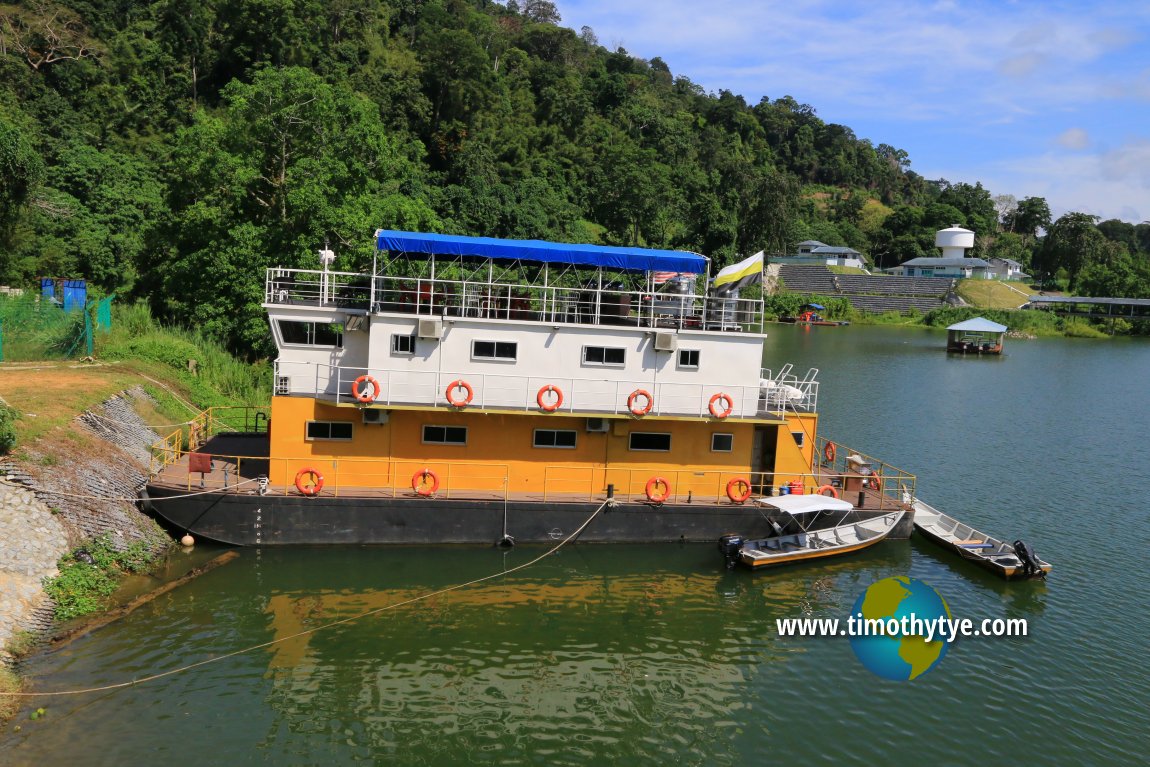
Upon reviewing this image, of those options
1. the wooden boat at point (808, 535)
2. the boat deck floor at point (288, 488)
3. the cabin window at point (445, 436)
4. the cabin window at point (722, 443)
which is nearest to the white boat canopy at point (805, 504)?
the wooden boat at point (808, 535)

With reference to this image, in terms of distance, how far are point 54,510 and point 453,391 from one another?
29.5 ft

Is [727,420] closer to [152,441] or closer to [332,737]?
[332,737]

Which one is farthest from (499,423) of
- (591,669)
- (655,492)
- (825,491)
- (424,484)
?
(825,491)

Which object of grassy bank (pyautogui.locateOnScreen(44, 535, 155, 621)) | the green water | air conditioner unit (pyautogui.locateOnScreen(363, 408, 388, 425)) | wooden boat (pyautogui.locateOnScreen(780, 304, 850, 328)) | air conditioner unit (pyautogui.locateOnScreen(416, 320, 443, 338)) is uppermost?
wooden boat (pyautogui.locateOnScreen(780, 304, 850, 328))

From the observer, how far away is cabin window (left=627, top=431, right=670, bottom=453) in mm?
21156

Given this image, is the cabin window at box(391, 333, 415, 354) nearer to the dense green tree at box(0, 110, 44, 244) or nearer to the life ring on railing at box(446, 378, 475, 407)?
the life ring on railing at box(446, 378, 475, 407)

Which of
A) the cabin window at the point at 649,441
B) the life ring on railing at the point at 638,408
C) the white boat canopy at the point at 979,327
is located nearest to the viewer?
the life ring on railing at the point at 638,408

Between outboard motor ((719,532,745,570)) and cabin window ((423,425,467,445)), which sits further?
cabin window ((423,425,467,445))

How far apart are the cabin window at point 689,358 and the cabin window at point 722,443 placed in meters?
2.04

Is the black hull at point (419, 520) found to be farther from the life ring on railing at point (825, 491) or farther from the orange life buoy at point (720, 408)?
the orange life buoy at point (720, 408)

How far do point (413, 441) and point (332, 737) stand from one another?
28.5 ft

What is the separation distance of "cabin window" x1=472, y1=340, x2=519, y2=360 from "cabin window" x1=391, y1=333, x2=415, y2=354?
1566 mm

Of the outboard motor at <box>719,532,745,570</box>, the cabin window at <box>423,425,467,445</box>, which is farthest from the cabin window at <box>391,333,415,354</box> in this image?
the outboard motor at <box>719,532,745,570</box>

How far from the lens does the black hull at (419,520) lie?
1909 cm
